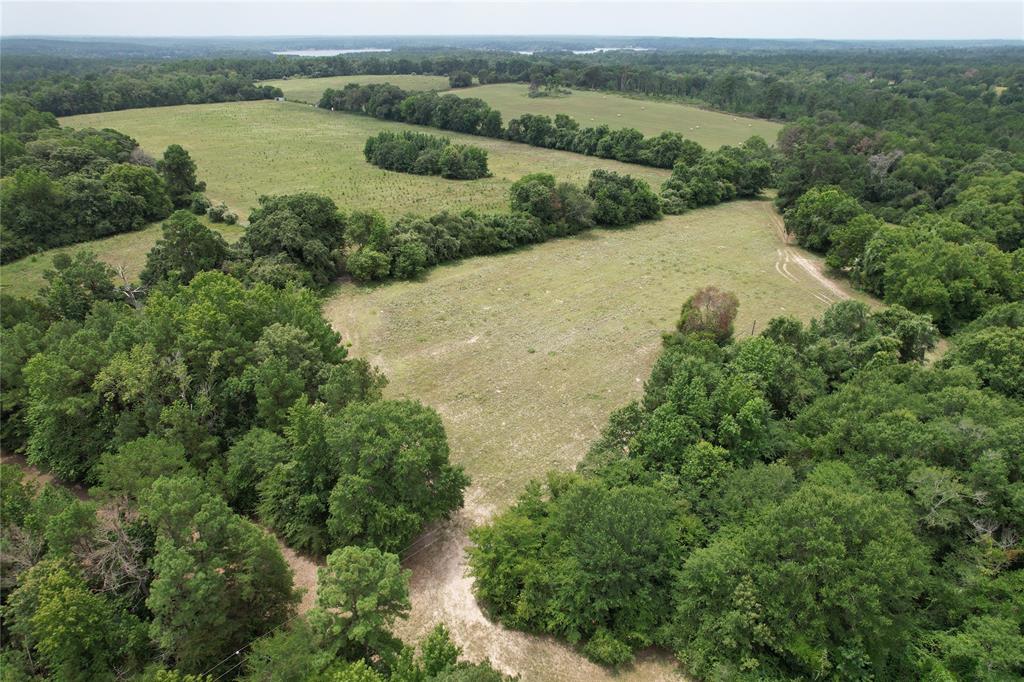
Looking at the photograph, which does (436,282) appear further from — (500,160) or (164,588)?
(500,160)

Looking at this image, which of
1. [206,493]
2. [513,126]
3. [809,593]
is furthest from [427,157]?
[809,593]

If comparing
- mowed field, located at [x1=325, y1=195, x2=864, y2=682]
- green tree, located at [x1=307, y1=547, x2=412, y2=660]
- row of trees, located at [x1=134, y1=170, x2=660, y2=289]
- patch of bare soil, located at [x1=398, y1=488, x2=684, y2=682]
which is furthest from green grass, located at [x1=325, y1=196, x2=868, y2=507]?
green tree, located at [x1=307, y1=547, x2=412, y2=660]

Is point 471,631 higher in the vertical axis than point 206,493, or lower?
lower

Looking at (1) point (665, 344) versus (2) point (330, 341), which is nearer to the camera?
(2) point (330, 341)

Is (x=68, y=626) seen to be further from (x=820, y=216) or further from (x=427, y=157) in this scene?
(x=427, y=157)

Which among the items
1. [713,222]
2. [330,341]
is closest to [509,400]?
[330,341]

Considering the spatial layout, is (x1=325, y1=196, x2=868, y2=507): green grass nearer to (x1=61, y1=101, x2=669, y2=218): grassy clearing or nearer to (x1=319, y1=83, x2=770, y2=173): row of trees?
(x1=61, y1=101, x2=669, y2=218): grassy clearing

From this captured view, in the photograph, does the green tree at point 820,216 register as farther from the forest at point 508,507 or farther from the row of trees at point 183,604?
the row of trees at point 183,604

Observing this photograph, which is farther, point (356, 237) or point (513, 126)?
point (513, 126)
